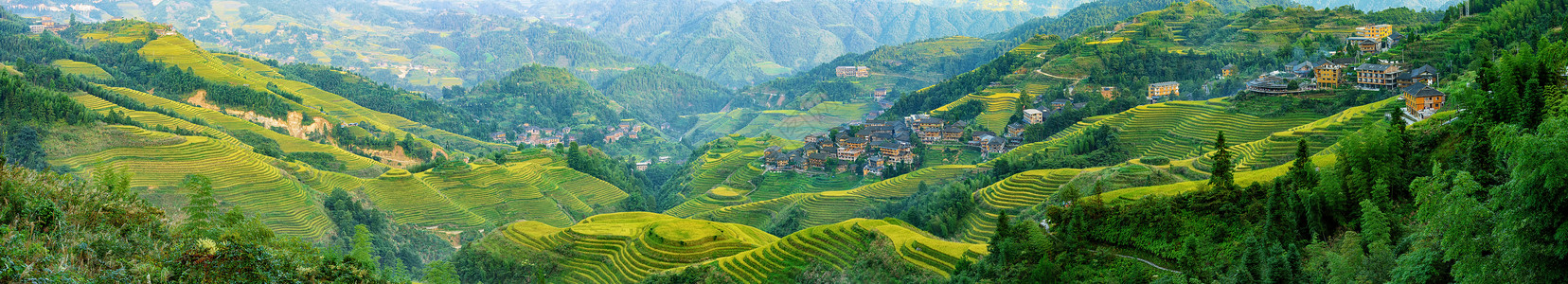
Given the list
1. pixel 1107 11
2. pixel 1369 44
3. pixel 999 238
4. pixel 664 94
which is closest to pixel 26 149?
pixel 999 238

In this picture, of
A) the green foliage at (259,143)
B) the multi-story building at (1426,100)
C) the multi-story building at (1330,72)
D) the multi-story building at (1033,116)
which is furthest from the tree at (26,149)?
the multi-story building at (1330,72)

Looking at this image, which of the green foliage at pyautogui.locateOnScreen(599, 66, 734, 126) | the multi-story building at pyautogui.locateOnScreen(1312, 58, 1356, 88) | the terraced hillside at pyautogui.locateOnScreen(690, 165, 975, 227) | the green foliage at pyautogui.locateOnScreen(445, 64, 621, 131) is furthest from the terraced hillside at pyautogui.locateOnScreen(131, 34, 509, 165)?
the multi-story building at pyautogui.locateOnScreen(1312, 58, 1356, 88)

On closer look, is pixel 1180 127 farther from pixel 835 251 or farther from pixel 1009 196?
pixel 835 251

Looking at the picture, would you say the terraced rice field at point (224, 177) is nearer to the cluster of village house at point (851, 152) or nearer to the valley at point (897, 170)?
the valley at point (897, 170)

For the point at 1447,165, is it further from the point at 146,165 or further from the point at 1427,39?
the point at 146,165

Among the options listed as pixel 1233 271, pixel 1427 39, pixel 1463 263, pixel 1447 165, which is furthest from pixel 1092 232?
pixel 1427 39

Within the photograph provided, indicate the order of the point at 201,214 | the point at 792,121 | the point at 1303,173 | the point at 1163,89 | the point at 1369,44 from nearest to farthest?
the point at 1303,173, the point at 201,214, the point at 1369,44, the point at 1163,89, the point at 792,121

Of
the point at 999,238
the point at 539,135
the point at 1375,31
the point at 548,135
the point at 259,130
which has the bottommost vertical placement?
the point at 548,135
